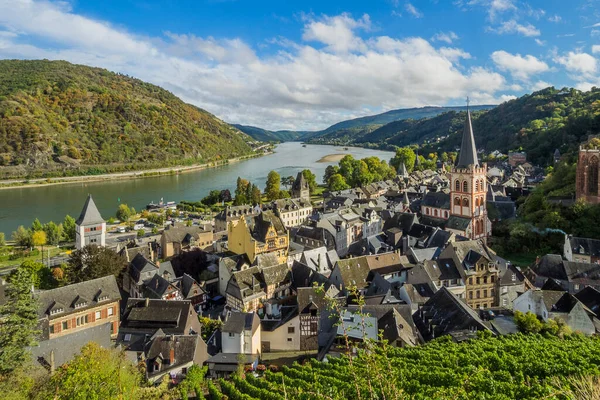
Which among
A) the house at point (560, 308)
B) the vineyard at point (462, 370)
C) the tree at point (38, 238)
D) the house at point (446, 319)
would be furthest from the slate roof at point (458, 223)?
the tree at point (38, 238)

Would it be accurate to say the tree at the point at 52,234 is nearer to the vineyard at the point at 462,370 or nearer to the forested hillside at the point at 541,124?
the vineyard at the point at 462,370

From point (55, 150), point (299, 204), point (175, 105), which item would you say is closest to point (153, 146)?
point (55, 150)

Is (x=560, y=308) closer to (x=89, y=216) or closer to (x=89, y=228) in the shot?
(x=89, y=228)

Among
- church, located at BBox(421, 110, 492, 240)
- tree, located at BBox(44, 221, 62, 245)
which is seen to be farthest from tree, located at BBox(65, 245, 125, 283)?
church, located at BBox(421, 110, 492, 240)

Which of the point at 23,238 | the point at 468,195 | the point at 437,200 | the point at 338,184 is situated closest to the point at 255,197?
the point at 338,184

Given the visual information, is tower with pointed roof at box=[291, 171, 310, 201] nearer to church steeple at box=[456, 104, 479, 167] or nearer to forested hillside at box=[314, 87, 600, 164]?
church steeple at box=[456, 104, 479, 167]

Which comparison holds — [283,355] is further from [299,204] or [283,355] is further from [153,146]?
[153,146]
